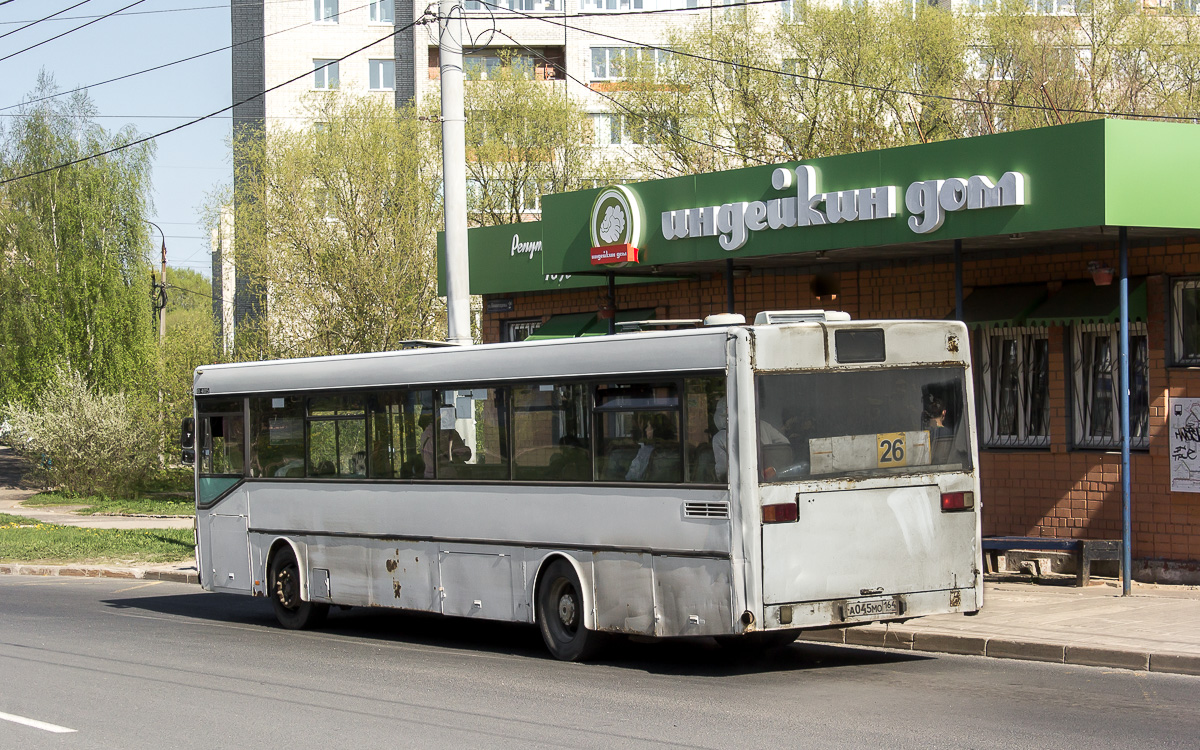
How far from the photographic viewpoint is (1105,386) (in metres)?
15.4

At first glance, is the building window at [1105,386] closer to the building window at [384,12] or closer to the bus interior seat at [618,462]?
the bus interior seat at [618,462]

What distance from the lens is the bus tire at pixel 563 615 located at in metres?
11.4

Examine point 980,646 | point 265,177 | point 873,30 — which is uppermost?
point 873,30

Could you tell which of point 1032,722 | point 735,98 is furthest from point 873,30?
point 1032,722

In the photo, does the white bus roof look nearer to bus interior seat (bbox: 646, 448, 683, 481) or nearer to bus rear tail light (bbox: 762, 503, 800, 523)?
bus interior seat (bbox: 646, 448, 683, 481)

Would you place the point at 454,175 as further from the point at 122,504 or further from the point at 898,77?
the point at 898,77

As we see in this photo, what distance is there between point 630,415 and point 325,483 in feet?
14.1

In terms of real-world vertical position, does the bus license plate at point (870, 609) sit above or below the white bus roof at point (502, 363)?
below

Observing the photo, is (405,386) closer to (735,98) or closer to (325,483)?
(325,483)

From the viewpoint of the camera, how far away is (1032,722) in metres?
8.30

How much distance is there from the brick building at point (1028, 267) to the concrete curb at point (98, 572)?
7.72m

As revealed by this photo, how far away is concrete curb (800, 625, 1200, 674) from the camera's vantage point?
10.1 meters

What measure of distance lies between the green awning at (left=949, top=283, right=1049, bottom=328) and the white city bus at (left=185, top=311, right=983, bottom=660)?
4.87 meters

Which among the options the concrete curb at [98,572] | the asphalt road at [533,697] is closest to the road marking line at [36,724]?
the asphalt road at [533,697]
